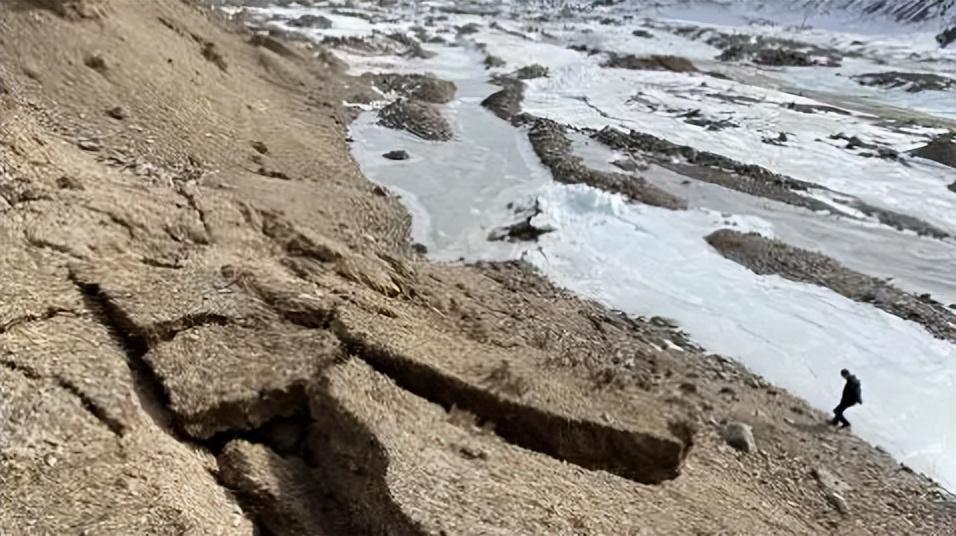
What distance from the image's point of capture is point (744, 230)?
17828mm

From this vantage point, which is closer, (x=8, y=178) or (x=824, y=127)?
(x=8, y=178)

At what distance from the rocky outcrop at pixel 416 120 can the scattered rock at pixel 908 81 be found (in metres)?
23.9

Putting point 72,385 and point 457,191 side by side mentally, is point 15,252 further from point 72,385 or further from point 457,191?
point 457,191

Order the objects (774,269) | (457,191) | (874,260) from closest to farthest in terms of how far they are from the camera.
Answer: (774,269)
(874,260)
(457,191)

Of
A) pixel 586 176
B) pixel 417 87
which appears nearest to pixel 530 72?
pixel 417 87

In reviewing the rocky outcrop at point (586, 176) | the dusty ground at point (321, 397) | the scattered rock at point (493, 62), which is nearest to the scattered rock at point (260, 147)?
the dusty ground at point (321, 397)

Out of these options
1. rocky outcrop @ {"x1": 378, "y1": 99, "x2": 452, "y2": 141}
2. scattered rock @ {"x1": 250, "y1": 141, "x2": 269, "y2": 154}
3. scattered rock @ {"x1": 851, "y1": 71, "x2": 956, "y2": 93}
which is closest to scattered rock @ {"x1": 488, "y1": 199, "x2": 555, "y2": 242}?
scattered rock @ {"x1": 250, "y1": 141, "x2": 269, "y2": 154}

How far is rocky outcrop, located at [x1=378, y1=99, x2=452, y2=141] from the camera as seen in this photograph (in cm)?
2344

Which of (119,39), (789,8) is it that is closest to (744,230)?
(119,39)

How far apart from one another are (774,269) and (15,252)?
537 inches

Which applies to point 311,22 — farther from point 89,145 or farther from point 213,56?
point 89,145

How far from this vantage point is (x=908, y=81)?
36.5 meters

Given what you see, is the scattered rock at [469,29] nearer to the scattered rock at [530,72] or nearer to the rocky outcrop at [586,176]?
the scattered rock at [530,72]

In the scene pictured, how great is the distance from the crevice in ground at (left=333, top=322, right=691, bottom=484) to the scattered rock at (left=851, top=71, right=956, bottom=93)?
34.3 metres
